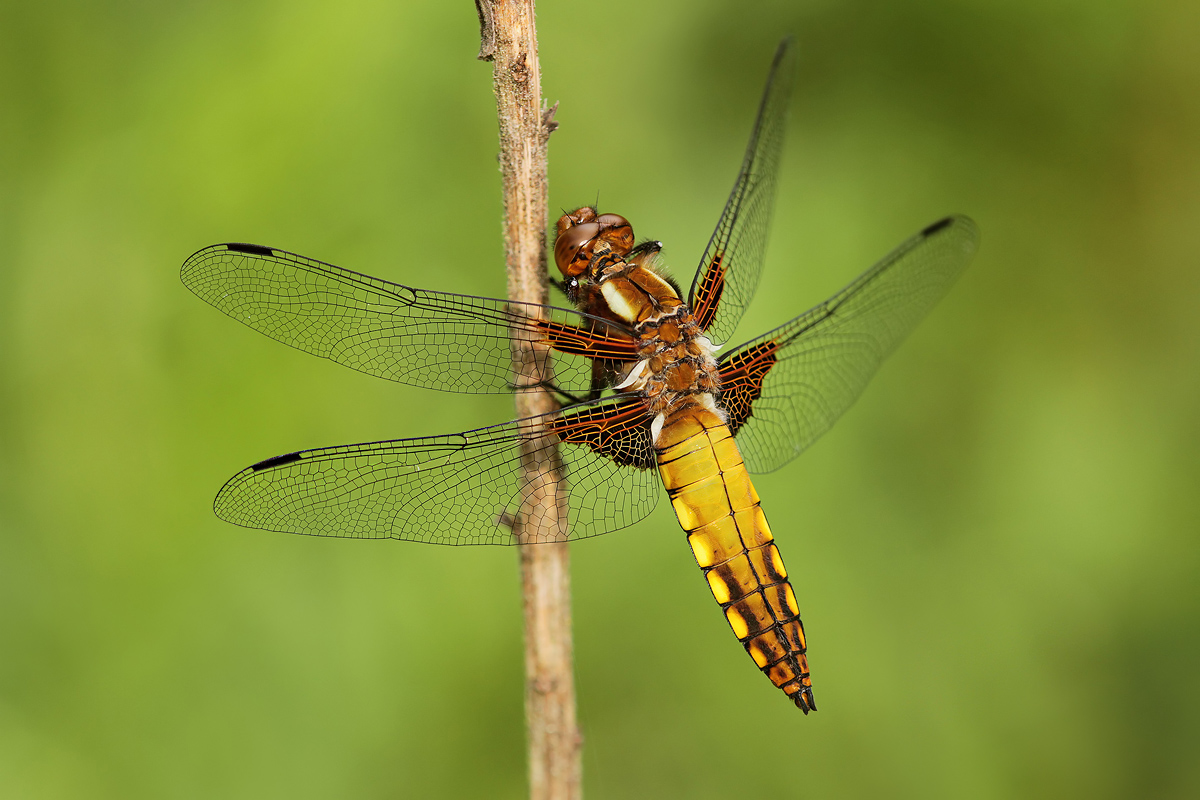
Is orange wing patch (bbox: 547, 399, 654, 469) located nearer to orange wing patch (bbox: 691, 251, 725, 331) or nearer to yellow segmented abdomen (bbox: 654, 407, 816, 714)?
yellow segmented abdomen (bbox: 654, 407, 816, 714)

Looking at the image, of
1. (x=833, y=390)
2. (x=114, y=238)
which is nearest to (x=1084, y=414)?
(x=833, y=390)

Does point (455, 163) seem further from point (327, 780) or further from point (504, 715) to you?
point (327, 780)

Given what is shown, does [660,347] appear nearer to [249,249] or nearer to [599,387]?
[599,387]

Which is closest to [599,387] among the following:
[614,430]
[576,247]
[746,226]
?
[614,430]

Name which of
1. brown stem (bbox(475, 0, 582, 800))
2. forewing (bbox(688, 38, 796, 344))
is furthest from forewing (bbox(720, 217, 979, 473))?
brown stem (bbox(475, 0, 582, 800))

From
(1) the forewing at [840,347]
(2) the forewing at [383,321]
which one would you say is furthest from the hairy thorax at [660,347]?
(1) the forewing at [840,347]

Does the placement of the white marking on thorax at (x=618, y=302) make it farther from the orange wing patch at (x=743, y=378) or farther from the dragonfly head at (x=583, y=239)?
the orange wing patch at (x=743, y=378)
